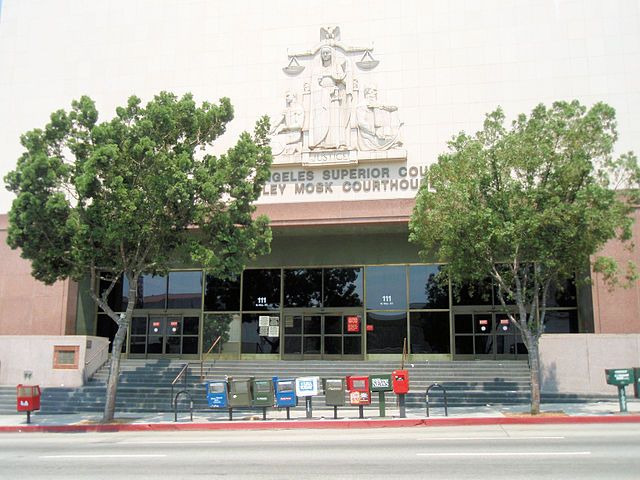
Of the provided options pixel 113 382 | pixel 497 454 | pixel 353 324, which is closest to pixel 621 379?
pixel 497 454

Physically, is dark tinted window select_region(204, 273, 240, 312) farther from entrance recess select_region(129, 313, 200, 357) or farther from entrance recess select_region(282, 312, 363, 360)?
entrance recess select_region(282, 312, 363, 360)

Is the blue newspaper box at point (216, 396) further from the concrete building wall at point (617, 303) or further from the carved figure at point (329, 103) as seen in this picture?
the concrete building wall at point (617, 303)

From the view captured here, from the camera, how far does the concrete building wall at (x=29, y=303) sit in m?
26.8

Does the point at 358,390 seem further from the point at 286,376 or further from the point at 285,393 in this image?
the point at 286,376

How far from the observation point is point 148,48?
30.1 metres

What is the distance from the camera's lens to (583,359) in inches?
842

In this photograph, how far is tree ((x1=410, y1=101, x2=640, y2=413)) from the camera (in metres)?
17.2

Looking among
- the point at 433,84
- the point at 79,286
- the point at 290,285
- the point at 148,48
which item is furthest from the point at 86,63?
the point at 433,84

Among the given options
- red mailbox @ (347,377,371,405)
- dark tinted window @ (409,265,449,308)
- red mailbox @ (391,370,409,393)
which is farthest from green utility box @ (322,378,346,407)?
dark tinted window @ (409,265,449,308)

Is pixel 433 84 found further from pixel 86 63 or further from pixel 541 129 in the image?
pixel 86 63

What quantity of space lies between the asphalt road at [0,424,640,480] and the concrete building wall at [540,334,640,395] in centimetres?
652

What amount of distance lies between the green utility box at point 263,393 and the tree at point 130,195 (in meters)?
3.58

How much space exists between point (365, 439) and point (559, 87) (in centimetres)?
1935

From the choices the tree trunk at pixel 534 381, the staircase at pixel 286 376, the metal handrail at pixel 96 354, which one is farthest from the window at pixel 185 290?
the tree trunk at pixel 534 381
